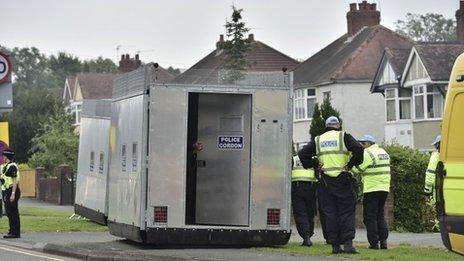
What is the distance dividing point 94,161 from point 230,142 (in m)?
7.31

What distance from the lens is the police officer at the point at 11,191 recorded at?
2009 centimetres

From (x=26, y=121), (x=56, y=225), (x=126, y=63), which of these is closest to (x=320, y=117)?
(x=56, y=225)

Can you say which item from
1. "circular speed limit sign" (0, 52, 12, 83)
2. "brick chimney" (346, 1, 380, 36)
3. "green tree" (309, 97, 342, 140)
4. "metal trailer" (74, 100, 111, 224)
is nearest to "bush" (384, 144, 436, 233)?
"metal trailer" (74, 100, 111, 224)

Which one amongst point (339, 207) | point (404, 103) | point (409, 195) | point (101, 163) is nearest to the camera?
point (339, 207)

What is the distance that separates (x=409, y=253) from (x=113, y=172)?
5817 mm

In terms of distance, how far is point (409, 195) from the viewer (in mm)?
22672

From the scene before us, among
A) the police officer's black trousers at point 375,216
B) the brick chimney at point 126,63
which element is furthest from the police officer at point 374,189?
the brick chimney at point 126,63

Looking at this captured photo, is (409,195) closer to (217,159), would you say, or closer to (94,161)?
(217,159)

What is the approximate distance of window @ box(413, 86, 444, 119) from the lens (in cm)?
4600

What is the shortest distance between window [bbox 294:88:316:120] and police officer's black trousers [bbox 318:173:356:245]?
41.1 m

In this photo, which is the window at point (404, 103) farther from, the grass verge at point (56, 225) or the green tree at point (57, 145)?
the grass verge at point (56, 225)

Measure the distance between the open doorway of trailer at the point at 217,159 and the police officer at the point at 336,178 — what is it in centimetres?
239

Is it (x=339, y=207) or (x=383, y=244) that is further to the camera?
(x=383, y=244)

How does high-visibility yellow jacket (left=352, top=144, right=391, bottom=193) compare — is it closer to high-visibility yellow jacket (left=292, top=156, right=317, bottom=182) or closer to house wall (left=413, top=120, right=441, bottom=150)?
high-visibility yellow jacket (left=292, top=156, right=317, bottom=182)
